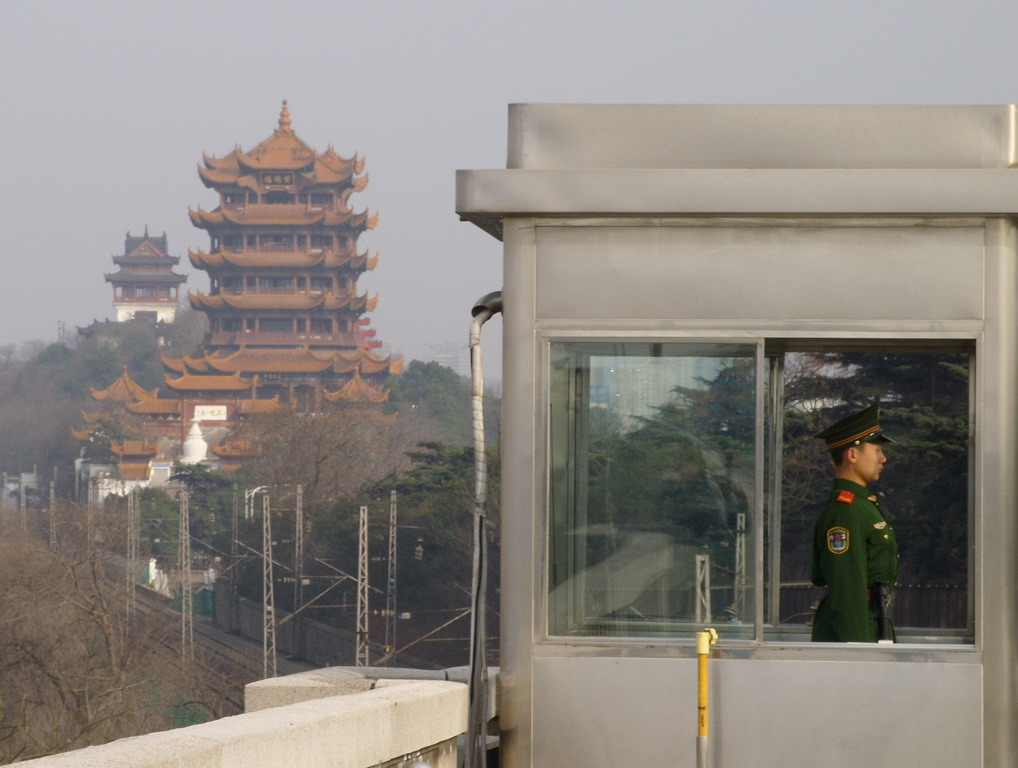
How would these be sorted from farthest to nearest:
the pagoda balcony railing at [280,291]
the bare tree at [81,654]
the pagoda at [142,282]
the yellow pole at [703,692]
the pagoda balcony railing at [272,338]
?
the pagoda at [142,282], the pagoda balcony railing at [280,291], the pagoda balcony railing at [272,338], the bare tree at [81,654], the yellow pole at [703,692]

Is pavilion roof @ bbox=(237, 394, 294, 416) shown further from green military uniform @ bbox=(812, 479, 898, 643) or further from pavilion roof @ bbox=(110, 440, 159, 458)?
green military uniform @ bbox=(812, 479, 898, 643)

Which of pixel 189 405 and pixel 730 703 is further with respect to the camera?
pixel 189 405

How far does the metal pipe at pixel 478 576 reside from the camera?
528cm

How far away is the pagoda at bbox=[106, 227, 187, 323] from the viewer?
155000mm

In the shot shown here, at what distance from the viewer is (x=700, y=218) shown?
5250 millimetres

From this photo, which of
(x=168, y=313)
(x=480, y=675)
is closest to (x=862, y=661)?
(x=480, y=675)

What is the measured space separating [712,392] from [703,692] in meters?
0.95

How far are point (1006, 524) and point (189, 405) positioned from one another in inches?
4001

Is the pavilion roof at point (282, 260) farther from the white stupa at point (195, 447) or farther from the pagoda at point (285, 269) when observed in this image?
the white stupa at point (195, 447)

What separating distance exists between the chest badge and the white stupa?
93.5 m

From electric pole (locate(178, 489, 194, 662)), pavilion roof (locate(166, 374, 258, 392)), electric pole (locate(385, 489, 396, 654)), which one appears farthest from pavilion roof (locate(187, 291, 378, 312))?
electric pole (locate(385, 489, 396, 654))

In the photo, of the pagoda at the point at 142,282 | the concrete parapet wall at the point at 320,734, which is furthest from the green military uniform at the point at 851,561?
the pagoda at the point at 142,282

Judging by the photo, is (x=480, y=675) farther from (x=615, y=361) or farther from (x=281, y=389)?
(x=281, y=389)

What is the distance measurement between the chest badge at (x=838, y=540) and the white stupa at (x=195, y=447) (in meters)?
93.5
